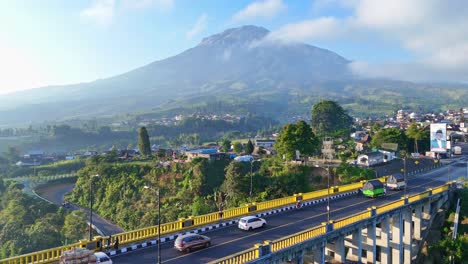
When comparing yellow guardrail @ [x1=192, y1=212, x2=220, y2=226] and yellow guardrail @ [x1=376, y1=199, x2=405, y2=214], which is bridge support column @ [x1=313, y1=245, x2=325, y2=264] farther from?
yellow guardrail @ [x1=376, y1=199, x2=405, y2=214]

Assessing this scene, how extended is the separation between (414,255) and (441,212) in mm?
8361

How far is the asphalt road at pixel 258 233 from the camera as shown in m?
21.1

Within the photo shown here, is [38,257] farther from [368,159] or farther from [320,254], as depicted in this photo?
[368,159]

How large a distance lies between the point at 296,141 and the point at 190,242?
3828cm

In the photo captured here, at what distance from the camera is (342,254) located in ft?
92.9

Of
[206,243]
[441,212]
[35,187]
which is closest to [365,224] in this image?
[206,243]

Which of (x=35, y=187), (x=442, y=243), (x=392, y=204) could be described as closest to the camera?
(x=392, y=204)

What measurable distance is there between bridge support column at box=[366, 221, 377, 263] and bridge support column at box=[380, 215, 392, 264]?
1.80m

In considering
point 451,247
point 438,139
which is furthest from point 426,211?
point 438,139

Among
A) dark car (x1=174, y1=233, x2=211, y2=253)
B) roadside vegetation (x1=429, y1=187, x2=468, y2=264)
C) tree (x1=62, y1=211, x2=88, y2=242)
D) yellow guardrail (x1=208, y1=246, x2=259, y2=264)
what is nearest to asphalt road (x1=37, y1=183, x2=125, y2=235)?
tree (x1=62, y1=211, x2=88, y2=242)

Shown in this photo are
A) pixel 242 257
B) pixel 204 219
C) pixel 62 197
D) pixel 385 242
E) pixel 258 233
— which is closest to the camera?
pixel 242 257

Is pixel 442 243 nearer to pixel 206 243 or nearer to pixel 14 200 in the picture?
pixel 206 243

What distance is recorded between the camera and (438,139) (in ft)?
239

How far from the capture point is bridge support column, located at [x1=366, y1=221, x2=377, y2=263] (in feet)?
107
